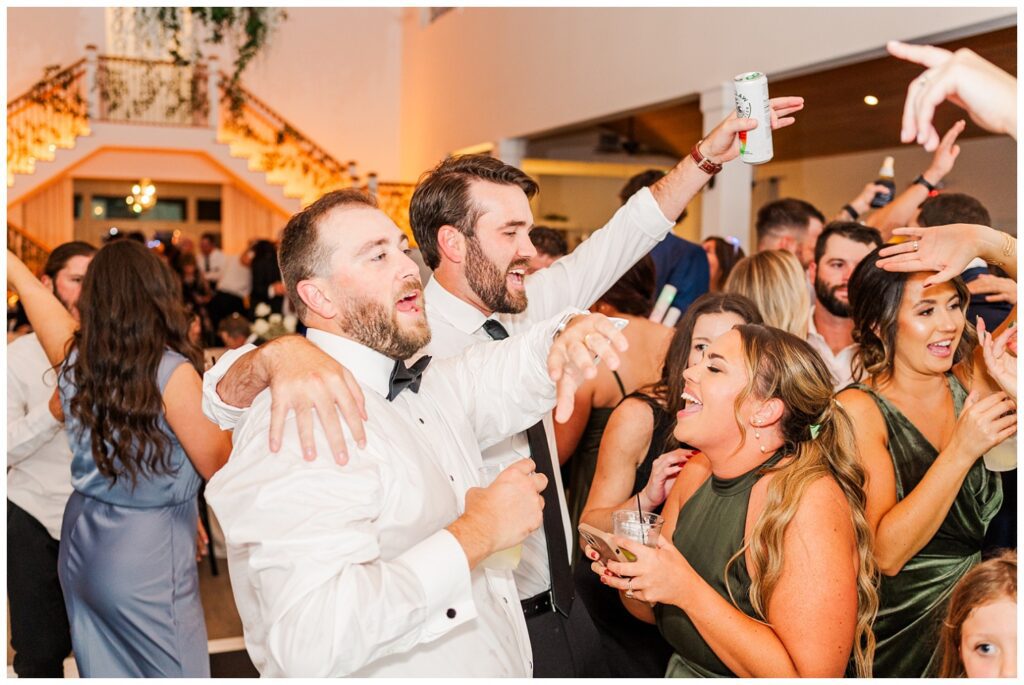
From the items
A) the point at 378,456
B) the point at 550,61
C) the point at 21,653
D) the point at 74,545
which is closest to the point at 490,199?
the point at 378,456

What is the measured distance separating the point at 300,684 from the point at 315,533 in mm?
208

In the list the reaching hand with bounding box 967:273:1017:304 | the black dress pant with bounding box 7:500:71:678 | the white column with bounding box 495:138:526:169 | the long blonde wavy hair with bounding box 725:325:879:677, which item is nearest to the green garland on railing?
the white column with bounding box 495:138:526:169

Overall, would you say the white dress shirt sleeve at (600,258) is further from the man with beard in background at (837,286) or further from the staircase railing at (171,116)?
the staircase railing at (171,116)

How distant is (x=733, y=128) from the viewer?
2207mm

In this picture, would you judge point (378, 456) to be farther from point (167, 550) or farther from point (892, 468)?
point (167, 550)

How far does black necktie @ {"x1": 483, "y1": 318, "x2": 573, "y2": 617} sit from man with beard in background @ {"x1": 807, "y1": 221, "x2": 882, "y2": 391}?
59.4 inches

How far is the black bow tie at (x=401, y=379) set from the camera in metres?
1.66

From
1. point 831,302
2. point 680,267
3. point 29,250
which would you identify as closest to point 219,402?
point 831,302

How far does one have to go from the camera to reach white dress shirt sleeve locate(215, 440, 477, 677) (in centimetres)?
125

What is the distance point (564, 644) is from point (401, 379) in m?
0.76

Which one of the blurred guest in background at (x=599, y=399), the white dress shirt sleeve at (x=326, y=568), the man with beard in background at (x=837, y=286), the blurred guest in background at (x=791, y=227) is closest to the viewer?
the white dress shirt sleeve at (x=326, y=568)

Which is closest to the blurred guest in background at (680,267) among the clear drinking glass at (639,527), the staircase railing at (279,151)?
the clear drinking glass at (639,527)

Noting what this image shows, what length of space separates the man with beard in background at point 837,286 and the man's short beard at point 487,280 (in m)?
1.52

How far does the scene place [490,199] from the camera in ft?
7.40
